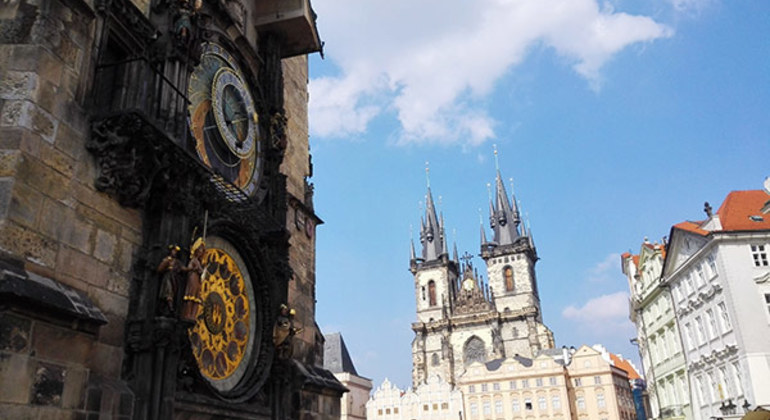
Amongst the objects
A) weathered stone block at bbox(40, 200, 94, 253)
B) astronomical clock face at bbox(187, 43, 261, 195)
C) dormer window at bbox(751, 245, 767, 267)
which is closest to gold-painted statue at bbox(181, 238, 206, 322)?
weathered stone block at bbox(40, 200, 94, 253)

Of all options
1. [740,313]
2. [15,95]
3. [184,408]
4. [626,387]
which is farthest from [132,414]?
[626,387]

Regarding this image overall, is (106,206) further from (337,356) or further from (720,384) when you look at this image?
(337,356)

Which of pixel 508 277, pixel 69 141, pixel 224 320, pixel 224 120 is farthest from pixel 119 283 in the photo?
pixel 508 277

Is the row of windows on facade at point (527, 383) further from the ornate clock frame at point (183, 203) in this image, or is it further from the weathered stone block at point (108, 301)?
the weathered stone block at point (108, 301)

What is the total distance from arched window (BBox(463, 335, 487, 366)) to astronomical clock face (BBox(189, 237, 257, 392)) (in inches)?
2963

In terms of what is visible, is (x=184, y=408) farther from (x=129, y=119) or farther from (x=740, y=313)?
(x=740, y=313)

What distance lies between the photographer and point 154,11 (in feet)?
23.2

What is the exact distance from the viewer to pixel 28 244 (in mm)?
4676

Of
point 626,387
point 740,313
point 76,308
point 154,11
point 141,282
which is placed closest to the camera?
point 76,308

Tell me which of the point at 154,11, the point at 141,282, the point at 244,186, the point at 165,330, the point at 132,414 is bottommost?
the point at 132,414

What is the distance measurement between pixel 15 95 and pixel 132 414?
2.91 meters

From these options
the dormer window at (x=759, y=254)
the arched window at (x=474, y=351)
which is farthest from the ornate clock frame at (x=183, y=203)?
the arched window at (x=474, y=351)

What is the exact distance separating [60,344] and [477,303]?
82.5m

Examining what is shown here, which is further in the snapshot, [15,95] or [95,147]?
[95,147]
